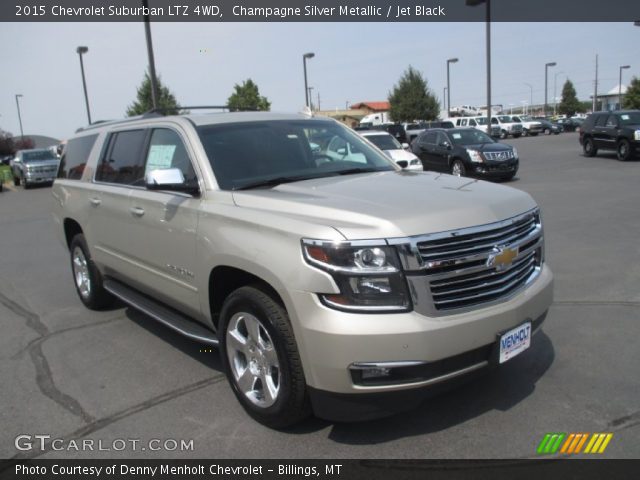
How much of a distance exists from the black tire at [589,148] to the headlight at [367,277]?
2135cm

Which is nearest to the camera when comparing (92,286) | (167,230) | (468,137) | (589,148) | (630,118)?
(167,230)

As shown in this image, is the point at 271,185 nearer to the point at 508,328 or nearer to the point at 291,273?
the point at 291,273

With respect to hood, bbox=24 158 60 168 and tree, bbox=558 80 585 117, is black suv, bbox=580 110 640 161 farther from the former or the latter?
tree, bbox=558 80 585 117

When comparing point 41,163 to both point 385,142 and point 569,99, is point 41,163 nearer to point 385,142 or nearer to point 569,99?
point 385,142

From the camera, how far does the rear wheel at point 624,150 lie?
19062 millimetres

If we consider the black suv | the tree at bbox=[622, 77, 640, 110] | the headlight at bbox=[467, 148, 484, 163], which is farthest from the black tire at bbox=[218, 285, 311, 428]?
the tree at bbox=[622, 77, 640, 110]

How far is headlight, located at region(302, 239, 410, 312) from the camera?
291 centimetres

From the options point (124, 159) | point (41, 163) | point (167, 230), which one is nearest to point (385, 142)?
point (124, 159)

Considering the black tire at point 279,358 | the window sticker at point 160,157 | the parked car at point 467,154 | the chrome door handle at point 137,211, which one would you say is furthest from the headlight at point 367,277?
the parked car at point 467,154

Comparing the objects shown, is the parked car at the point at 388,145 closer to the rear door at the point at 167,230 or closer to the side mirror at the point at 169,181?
the rear door at the point at 167,230

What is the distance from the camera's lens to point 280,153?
4.38 m

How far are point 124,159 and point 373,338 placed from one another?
11.0 feet

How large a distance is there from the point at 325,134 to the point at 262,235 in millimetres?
1860

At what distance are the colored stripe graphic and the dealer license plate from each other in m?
0.50
